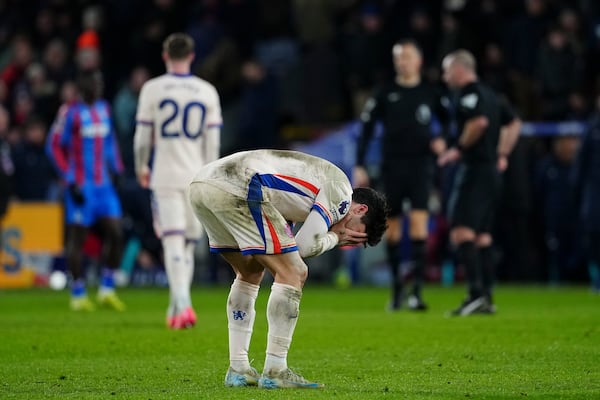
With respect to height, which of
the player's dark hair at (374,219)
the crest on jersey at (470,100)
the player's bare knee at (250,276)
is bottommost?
the player's bare knee at (250,276)

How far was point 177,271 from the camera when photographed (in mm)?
11914

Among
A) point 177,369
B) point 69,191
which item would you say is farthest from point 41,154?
point 177,369

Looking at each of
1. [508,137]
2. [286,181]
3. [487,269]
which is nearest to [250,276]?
[286,181]

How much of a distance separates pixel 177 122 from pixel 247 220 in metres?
4.83

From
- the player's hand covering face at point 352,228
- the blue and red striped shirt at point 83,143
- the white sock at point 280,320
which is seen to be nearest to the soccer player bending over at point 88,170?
the blue and red striped shirt at point 83,143

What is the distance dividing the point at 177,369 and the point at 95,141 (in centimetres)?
697

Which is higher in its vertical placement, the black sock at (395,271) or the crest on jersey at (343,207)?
the crest on jersey at (343,207)

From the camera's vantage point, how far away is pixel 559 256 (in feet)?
65.9

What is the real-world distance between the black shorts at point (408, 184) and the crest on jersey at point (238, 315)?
6.77 meters

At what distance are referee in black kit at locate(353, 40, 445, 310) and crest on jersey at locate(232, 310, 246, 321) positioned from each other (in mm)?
6720

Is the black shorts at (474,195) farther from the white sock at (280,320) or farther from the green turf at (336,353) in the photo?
the white sock at (280,320)

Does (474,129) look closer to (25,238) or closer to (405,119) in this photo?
(405,119)

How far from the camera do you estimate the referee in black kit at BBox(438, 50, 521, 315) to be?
44.0 ft

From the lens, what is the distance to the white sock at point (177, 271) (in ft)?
38.7
